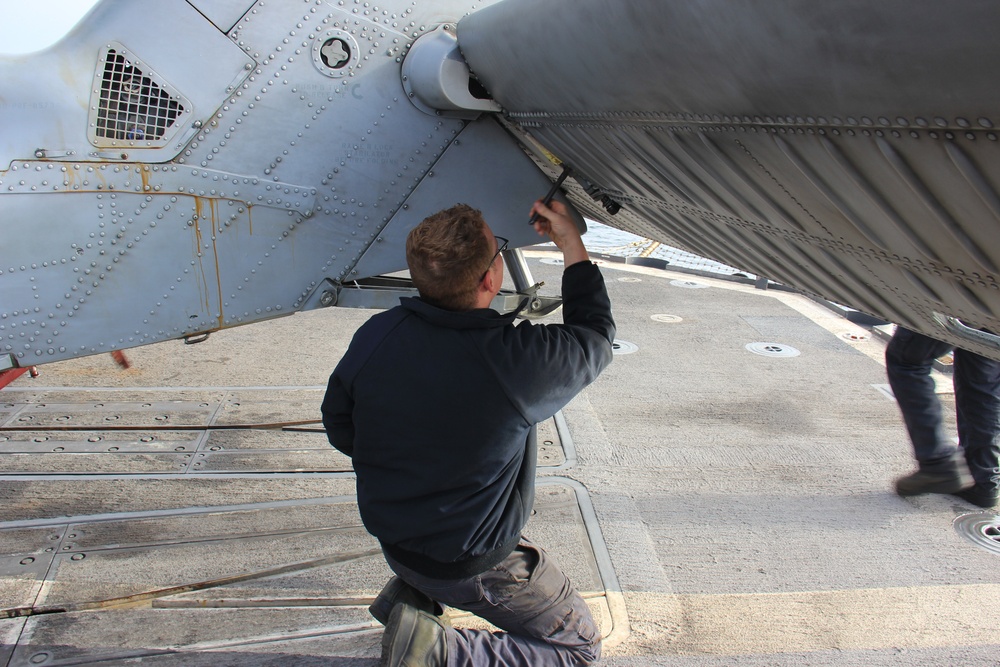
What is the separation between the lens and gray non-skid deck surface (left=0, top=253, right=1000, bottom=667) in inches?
135

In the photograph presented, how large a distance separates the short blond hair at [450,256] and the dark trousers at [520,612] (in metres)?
1.00

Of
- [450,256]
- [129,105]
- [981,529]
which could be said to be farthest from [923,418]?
[129,105]

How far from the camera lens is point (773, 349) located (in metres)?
7.85

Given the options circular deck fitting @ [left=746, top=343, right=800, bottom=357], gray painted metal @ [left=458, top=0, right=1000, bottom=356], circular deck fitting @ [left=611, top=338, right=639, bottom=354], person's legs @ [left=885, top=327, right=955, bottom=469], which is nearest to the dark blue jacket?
gray painted metal @ [left=458, top=0, right=1000, bottom=356]

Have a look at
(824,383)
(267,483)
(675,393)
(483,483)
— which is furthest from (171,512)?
(824,383)

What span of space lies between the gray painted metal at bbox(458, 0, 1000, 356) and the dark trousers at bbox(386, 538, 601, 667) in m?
1.46

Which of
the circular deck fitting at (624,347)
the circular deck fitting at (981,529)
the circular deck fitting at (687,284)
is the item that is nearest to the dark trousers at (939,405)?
the circular deck fitting at (981,529)

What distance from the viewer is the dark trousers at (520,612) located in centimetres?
266

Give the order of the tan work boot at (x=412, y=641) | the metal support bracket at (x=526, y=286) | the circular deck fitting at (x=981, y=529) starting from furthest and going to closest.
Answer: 1. the metal support bracket at (x=526, y=286)
2. the circular deck fitting at (x=981, y=529)
3. the tan work boot at (x=412, y=641)

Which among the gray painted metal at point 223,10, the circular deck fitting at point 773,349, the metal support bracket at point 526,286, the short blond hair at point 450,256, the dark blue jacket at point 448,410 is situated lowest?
the circular deck fitting at point 773,349

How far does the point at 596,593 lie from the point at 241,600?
67.5 inches

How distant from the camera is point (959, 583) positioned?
390 cm

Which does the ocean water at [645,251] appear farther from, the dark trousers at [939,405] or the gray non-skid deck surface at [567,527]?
the dark trousers at [939,405]

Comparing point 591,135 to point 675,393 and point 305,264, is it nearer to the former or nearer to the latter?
point 305,264
